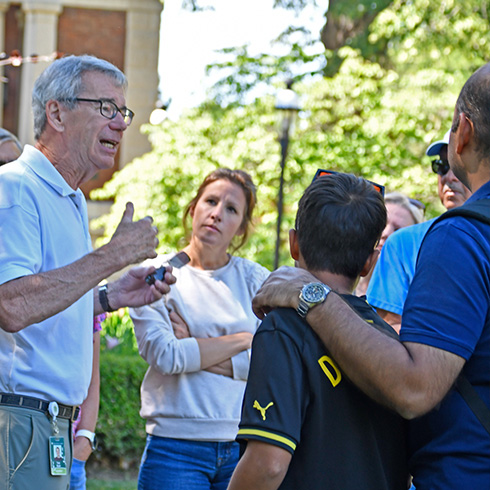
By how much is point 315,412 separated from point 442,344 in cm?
41

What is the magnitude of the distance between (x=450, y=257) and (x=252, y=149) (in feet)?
51.8

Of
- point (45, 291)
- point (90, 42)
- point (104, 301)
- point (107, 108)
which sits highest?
point (90, 42)

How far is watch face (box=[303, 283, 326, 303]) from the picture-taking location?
7.00ft

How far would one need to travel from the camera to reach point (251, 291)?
13.8 ft

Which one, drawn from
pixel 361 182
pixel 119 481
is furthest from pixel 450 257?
pixel 119 481

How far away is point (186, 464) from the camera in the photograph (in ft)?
12.1

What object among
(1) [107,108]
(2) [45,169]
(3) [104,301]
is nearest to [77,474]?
(3) [104,301]

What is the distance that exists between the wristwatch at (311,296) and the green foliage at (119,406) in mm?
6376

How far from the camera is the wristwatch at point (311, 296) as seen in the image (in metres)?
2.13

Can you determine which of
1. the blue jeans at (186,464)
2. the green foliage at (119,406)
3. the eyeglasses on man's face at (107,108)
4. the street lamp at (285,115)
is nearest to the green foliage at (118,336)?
the green foliage at (119,406)

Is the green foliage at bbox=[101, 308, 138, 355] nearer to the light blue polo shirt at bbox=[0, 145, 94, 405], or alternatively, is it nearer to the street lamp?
the street lamp

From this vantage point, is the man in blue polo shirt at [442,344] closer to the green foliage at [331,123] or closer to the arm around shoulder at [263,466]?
the arm around shoulder at [263,466]

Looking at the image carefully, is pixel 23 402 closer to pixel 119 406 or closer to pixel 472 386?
pixel 472 386

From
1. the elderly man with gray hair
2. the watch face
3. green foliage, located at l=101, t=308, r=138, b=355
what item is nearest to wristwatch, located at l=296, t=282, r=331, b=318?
the watch face
